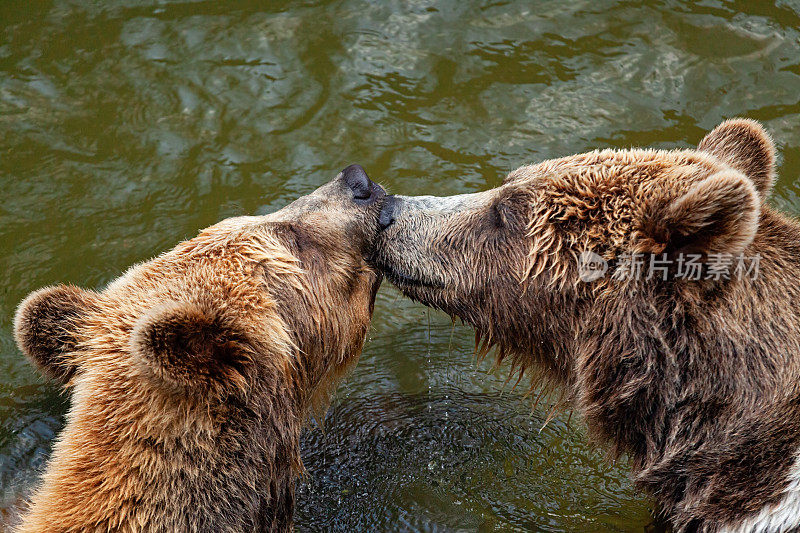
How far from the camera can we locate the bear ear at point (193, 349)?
398 centimetres

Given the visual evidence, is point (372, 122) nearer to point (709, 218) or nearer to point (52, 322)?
point (52, 322)

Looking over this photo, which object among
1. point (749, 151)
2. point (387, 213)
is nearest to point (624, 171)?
point (749, 151)

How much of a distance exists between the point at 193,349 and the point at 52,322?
141 centimetres

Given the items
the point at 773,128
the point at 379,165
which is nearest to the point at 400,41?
the point at 379,165

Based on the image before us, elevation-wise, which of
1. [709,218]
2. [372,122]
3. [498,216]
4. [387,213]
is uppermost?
[709,218]

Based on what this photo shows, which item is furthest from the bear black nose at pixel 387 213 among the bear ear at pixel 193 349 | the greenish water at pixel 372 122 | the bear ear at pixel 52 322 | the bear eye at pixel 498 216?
the greenish water at pixel 372 122

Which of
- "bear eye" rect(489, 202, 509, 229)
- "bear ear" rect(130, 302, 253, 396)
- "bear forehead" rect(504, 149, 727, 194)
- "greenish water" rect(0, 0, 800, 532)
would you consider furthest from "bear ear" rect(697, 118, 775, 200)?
"bear ear" rect(130, 302, 253, 396)

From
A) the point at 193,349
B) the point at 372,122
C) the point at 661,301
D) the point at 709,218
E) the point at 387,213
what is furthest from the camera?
the point at 372,122

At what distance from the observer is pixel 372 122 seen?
9.39 metres

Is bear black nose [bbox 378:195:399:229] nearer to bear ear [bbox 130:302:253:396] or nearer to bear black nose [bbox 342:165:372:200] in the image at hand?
bear black nose [bbox 342:165:372:200]

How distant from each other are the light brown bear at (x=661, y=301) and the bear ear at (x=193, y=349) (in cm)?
135

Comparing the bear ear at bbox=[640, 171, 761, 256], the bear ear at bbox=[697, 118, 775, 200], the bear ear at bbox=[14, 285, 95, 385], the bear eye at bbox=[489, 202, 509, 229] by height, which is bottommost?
the bear ear at bbox=[14, 285, 95, 385]

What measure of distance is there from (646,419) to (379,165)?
15.6ft

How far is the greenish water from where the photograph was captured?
6.96 m
